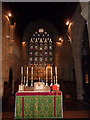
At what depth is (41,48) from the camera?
17.1 m

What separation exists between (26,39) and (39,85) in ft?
43.0

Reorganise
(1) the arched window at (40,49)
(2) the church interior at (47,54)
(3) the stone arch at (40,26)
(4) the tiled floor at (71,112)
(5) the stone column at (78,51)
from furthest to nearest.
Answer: (1) the arched window at (40,49) < (3) the stone arch at (40,26) < (5) the stone column at (78,51) < (2) the church interior at (47,54) < (4) the tiled floor at (71,112)

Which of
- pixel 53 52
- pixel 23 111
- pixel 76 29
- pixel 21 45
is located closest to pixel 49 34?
pixel 53 52

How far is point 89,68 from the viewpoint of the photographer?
7.92m

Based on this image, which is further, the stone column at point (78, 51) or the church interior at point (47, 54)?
the stone column at point (78, 51)

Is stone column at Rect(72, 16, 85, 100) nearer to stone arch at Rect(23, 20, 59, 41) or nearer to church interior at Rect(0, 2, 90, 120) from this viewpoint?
church interior at Rect(0, 2, 90, 120)

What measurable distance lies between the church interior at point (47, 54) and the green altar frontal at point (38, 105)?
1.3 inches

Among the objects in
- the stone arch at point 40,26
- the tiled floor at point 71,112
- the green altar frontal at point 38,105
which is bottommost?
the tiled floor at point 71,112

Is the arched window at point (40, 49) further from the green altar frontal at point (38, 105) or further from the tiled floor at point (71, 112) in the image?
the green altar frontal at point (38, 105)

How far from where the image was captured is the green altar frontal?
12.7 feet

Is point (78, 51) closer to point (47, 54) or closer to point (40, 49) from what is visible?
point (47, 54)

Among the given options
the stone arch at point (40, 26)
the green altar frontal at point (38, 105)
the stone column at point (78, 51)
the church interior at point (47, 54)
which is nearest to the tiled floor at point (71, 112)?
the church interior at point (47, 54)

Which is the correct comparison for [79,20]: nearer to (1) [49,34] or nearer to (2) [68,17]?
(2) [68,17]

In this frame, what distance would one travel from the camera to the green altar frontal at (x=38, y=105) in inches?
153
